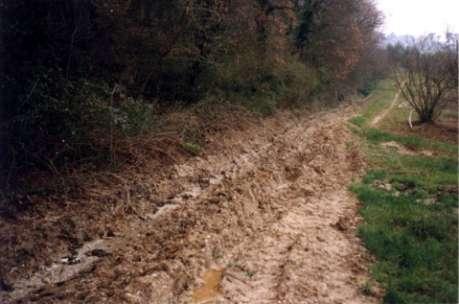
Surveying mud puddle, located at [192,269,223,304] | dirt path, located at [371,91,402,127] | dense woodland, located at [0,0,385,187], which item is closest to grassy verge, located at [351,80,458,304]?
mud puddle, located at [192,269,223,304]

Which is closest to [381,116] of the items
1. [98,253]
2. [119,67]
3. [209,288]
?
[119,67]

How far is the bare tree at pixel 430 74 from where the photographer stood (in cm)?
1469

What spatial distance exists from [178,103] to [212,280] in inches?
257

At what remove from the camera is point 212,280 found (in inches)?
180

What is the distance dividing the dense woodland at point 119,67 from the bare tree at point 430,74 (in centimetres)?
492

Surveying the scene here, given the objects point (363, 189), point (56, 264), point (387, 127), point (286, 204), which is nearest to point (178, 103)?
point (286, 204)

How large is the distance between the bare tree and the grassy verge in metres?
6.29

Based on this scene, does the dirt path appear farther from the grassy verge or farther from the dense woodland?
the grassy verge

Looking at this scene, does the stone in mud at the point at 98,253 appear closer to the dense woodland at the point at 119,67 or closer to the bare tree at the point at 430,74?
the dense woodland at the point at 119,67

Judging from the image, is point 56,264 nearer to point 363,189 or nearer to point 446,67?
point 363,189

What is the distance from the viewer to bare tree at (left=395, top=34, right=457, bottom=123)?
14688mm

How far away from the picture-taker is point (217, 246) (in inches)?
206

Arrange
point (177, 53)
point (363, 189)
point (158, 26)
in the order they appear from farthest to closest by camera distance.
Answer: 1. point (177, 53)
2. point (158, 26)
3. point (363, 189)

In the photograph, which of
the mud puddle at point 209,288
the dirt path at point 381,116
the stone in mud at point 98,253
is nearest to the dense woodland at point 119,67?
the stone in mud at point 98,253
